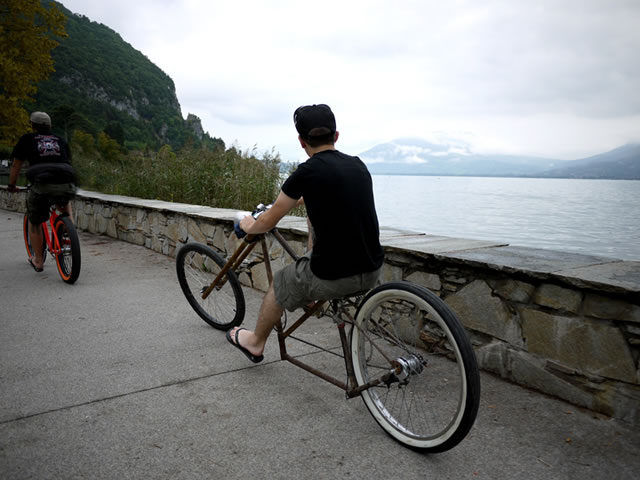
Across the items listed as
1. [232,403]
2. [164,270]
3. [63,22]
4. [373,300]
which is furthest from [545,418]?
[63,22]

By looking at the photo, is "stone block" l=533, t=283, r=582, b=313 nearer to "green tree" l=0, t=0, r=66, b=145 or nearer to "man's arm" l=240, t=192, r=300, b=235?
"man's arm" l=240, t=192, r=300, b=235

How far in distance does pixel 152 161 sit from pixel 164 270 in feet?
15.8

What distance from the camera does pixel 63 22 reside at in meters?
17.7

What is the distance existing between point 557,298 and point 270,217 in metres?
1.63

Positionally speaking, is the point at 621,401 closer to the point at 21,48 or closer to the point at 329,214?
the point at 329,214

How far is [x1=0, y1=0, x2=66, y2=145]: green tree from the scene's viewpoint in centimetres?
1658

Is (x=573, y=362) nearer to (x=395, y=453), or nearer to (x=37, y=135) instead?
(x=395, y=453)

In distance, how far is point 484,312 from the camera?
3006mm

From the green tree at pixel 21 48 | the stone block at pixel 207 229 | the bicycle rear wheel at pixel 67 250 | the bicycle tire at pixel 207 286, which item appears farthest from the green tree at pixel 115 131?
the bicycle tire at pixel 207 286

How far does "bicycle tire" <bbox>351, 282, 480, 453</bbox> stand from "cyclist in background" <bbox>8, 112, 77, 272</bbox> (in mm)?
4179

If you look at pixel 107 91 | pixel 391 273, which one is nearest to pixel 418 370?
pixel 391 273

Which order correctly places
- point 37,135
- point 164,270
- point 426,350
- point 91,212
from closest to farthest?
point 426,350, point 37,135, point 164,270, point 91,212

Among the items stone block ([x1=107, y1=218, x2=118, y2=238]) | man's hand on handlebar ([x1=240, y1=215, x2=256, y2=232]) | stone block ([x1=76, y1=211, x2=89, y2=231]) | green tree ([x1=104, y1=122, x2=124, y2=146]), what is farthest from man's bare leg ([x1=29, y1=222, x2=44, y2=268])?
green tree ([x1=104, y1=122, x2=124, y2=146])

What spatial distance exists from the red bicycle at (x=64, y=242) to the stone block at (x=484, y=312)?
3.95 m
